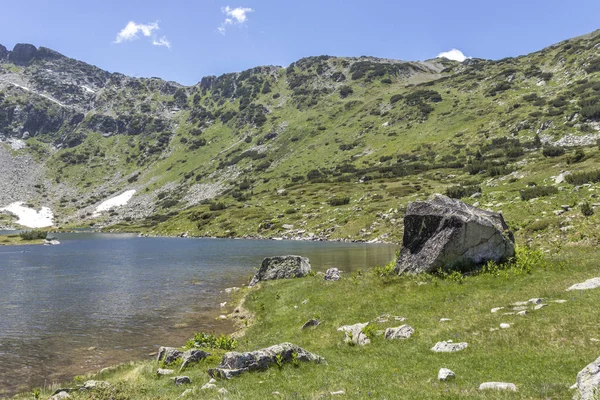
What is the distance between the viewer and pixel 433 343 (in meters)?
15.2

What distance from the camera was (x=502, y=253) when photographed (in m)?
25.9

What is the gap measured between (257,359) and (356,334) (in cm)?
587

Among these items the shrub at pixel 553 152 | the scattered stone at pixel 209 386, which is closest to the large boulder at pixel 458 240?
the scattered stone at pixel 209 386

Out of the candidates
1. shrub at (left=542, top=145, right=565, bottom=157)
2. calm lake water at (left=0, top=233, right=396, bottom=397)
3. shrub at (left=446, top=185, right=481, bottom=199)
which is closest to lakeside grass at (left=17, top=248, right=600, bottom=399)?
calm lake water at (left=0, top=233, right=396, bottom=397)

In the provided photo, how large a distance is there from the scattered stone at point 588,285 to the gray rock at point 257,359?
43.4 feet

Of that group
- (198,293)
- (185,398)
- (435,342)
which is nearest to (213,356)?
(185,398)

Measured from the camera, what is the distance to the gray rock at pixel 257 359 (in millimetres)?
14394

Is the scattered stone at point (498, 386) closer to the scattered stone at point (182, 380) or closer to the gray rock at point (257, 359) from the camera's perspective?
the gray rock at point (257, 359)

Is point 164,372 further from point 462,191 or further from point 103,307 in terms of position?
point 462,191

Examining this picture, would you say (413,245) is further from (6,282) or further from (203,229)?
(203,229)

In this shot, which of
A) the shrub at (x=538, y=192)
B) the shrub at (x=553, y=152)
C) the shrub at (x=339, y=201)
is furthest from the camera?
the shrub at (x=339, y=201)

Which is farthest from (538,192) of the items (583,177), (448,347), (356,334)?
(448,347)

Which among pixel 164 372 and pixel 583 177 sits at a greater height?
pixel 583 177

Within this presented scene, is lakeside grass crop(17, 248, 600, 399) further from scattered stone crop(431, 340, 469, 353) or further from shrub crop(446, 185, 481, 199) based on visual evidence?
shrub crop(446, 185, 481, 199)
